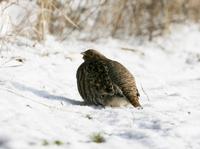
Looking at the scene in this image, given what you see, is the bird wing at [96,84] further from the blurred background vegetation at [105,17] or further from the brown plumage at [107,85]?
the blurred background vegetation at [105,17]

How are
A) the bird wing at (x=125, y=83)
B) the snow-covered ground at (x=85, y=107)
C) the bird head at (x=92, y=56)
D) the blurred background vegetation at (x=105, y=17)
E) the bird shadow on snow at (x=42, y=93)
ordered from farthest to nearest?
the blurred background vegetation at (x=105, y=17)
the bird head at (x=92, y=56)
the bird shadow on snow at (x=42, y=93)
the bird wing at (x=125, y=83)
the snow-covered ground at (x=85, y=107)

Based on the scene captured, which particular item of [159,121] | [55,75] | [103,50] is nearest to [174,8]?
[103,50]

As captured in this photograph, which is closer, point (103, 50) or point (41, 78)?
point (41, 78)

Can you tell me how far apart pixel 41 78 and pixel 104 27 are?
143 inches

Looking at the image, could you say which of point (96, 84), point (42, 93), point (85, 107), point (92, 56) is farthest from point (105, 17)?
point (85, 107)

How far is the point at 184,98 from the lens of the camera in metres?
6.62

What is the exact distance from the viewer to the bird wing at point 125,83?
5883 mm

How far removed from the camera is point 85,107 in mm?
5734

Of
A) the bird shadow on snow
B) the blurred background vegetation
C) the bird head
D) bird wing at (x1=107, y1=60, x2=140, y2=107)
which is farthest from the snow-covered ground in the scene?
the bird head

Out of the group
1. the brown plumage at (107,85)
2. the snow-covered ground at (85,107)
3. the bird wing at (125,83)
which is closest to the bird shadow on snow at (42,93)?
the snow-covered ground at (85,107)

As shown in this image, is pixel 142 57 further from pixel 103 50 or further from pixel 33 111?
pixel 33 111

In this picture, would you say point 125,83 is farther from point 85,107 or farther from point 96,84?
point 85,107

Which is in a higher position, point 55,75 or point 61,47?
point 61,47

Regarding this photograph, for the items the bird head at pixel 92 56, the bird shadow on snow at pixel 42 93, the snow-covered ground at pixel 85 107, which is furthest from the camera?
the bird head at pixel 92 56
